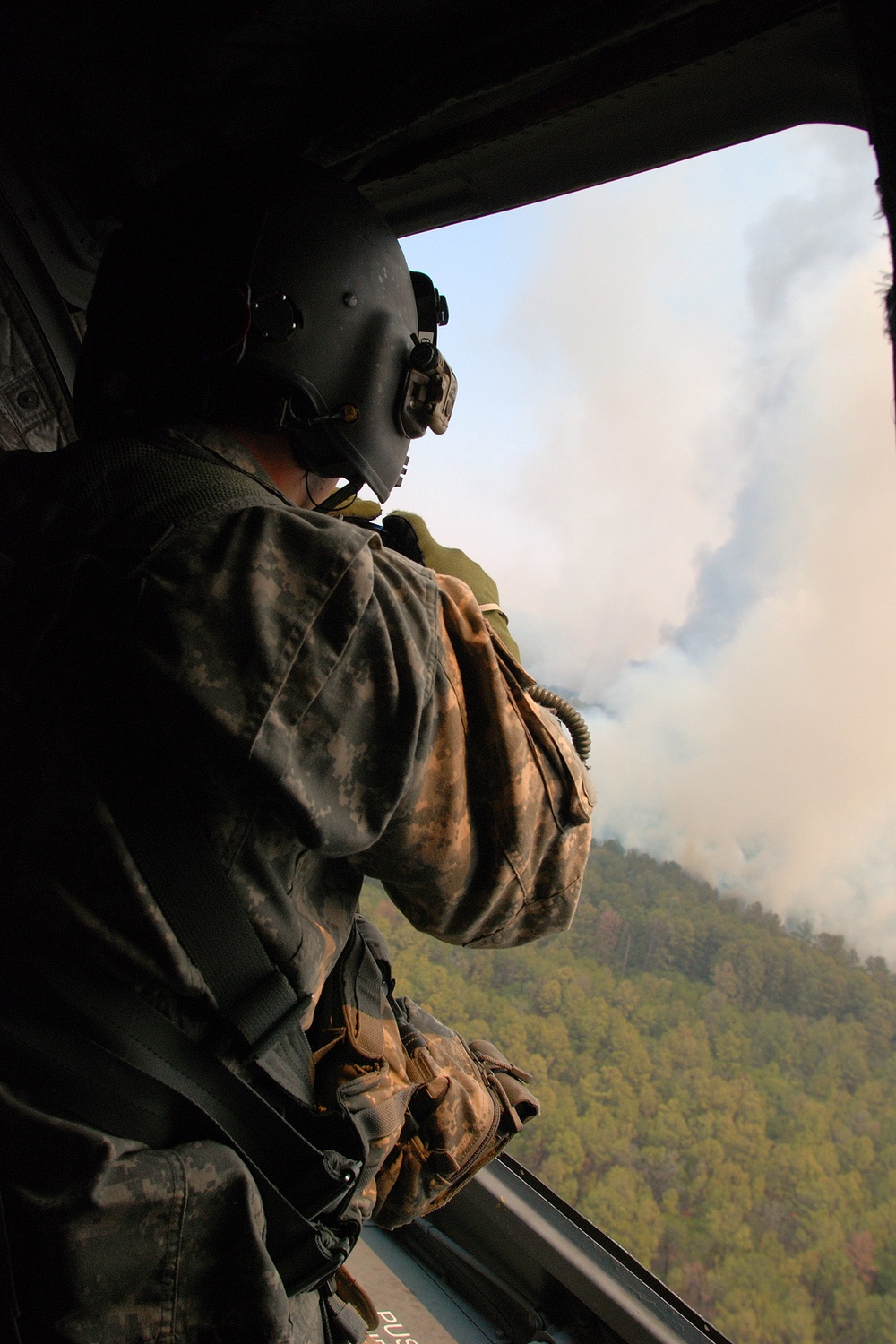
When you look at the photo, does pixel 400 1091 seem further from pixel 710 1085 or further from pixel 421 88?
pixel 710 1085

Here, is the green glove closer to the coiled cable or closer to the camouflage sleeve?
the coiled cable

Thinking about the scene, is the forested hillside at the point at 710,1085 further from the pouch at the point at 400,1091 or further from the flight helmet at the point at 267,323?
the flight helmet at the point at 267,323

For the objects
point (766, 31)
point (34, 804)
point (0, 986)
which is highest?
point (766, 31)

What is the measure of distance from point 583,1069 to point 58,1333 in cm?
243

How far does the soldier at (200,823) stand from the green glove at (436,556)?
30 centimetres

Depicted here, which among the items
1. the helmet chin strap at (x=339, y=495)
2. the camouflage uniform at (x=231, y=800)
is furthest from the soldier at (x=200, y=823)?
the helmet chin strap at (x=339, y=495)

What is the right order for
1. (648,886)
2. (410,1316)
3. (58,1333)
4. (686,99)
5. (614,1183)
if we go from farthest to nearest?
(648,886)
(614,1183)
(410,1316)
(686,99)
(58,1333)

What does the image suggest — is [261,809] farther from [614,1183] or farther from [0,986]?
[614,1183]

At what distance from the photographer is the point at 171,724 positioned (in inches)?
33.8

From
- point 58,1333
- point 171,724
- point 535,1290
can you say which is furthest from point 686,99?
point 535,1290

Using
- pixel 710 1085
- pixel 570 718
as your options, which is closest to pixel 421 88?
pixel 570 718

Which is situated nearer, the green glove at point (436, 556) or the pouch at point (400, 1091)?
the pouch at point (400, 1091)

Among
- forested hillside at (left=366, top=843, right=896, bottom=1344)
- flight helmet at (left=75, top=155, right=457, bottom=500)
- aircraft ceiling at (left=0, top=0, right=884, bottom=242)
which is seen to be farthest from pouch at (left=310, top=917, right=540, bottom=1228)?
aircraft ceiling at (left=0, top=0, right=884, bottom=242)

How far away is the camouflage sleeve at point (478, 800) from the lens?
0.98 meters
